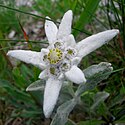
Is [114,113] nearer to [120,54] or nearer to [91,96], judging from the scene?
[91,96]

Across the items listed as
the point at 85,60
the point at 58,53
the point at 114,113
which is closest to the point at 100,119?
the point at 114,113

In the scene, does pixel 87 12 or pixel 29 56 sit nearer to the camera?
pixel 29 56

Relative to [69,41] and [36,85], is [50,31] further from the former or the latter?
[36,85]

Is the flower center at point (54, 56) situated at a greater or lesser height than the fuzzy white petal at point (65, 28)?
lesser

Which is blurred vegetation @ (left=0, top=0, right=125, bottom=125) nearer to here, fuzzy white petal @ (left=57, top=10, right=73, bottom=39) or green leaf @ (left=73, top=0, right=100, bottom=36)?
green leaf @ (left=73, top=0, right=100, bottom=36)

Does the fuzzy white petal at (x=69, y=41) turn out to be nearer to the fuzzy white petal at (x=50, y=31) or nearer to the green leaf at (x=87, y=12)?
the fuzzy white petal at (x=50, y=31)

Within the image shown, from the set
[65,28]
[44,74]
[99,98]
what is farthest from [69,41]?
[99,98]

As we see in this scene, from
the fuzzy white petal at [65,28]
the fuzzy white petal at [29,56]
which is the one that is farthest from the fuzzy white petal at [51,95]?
the fuzzy white petal at [65,28]
